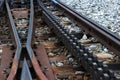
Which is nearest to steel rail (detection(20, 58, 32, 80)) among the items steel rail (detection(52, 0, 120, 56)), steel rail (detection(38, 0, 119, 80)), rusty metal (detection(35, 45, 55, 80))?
rusty metal (detection(35, 45, 55, 80))

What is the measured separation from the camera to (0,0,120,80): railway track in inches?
134

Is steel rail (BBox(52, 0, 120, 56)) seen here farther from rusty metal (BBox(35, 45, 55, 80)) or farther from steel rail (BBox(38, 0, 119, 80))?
rusty metal (BBox(35, 45, 55, 80))

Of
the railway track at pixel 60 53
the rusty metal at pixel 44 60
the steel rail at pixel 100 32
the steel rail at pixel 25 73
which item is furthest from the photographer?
the steel rail at pixel 100 32

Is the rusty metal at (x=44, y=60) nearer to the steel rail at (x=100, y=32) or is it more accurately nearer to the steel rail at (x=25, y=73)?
the steel rail at (x=25, y=73)

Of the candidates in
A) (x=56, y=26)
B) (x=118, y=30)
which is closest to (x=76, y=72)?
(x=56, y=26)

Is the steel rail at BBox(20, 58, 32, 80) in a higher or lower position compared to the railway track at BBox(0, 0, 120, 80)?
higher

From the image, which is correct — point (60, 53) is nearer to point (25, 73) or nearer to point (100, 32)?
point (100, 32)

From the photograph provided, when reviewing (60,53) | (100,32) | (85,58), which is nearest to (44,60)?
(60,53)

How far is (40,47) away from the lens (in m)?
4.68

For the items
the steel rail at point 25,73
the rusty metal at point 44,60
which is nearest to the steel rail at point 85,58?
the rusty metal at point 44,60

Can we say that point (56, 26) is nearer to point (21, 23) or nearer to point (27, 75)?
point (21, 23)

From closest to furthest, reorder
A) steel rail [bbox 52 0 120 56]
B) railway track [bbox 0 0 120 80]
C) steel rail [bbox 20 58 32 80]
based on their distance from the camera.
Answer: steel rail [bbox 20 58 32 80], railway track [bbox 0 0 120 80], steel rail [bbox 52 0 120 56]

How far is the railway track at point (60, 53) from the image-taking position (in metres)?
3.40

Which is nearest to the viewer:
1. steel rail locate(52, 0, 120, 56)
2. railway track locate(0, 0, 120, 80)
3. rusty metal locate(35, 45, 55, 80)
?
railway track locate(0, 0, 120, 80)
